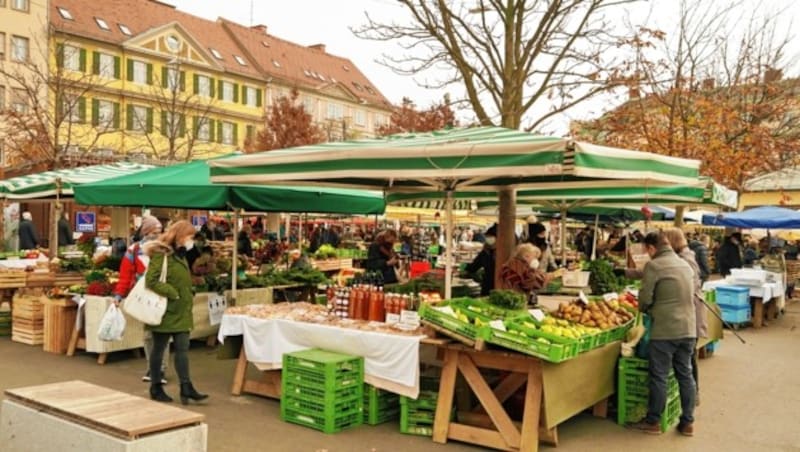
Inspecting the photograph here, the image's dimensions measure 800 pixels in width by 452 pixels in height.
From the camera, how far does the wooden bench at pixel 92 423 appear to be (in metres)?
3.75

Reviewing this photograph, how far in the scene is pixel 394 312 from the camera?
6.42 meters

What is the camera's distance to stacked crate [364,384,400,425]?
20.2ft

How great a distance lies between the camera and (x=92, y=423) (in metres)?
3.87

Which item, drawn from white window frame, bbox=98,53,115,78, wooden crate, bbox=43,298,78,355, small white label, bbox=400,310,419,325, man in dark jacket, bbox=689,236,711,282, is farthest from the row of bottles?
white window frame, bbox=98,53,115,78

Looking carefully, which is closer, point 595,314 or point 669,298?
point 669,298

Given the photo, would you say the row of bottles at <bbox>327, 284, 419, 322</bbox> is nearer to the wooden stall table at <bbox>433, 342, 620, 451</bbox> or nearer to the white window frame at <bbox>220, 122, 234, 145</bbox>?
the wooden stall table at <bbox>433, 342, 620, 451</bbox>

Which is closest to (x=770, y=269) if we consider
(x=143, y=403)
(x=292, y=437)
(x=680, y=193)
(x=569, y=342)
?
(x=680, y=193)

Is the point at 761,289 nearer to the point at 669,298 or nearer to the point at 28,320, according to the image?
the point at 669,298

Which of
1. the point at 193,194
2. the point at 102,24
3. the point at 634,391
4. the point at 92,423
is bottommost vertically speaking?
the point at 634,391

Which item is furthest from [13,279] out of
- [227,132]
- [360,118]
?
[360,118]

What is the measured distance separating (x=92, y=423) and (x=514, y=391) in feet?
11.3

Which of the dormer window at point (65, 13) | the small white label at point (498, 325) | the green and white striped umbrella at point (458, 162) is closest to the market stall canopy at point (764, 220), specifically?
the green and white striped umbrella at point (458, 162)

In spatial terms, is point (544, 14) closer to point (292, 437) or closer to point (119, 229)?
point (292, 437)

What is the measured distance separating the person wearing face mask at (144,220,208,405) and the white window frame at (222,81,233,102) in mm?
45170
